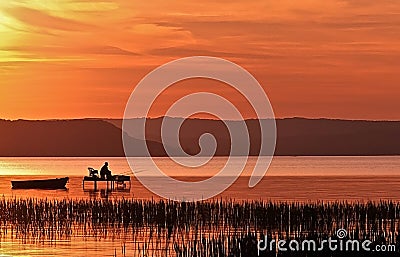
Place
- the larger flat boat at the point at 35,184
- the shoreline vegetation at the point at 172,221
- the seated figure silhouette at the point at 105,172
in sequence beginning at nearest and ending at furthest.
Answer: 1. the shoreline vegetation at the point at 172,221
2. the seated figure silhouette at the point at 105,172
3. the larger flat boat at the point at 35,184

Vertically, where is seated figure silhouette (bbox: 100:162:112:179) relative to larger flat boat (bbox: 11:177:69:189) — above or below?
above

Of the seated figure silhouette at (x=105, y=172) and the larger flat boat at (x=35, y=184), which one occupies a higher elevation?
the seated figure silhouette at (x=105, y=172)

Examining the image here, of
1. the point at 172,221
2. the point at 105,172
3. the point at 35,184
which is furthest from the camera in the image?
the point at 35,184

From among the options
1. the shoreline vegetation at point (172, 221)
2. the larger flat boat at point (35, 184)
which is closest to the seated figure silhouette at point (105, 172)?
the larger flat boat at point (35, 184)

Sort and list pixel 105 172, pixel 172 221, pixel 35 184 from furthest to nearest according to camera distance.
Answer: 1. pixel 35 184
2. pixel 105 172
3. pixel 172 221

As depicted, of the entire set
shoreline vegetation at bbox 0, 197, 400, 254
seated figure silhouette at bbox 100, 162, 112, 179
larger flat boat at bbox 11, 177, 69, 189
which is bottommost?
shoreline vegetation at bbox 0, 197, 400, 254

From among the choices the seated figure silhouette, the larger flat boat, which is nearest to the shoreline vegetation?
the seated figure silhouette

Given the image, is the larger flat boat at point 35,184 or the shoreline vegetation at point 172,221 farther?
the larger flat boat at point 35,184

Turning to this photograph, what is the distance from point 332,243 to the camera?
1909 cm

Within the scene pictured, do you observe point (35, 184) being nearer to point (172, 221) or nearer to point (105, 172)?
point (105, 172)

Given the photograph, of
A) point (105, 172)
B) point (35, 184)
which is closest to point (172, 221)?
point (105, 172)

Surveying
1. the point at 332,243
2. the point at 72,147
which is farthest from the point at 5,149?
the point at 332,243

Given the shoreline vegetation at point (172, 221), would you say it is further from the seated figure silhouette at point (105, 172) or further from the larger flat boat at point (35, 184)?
the larger flat boat at point (35, 184)

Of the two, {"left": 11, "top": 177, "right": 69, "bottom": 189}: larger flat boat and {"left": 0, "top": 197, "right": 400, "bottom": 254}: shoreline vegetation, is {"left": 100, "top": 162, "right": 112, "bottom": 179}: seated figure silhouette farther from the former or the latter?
{"left": 0, "top": 197, "right": 400, "bottom": 254}: shoreline vegetation
